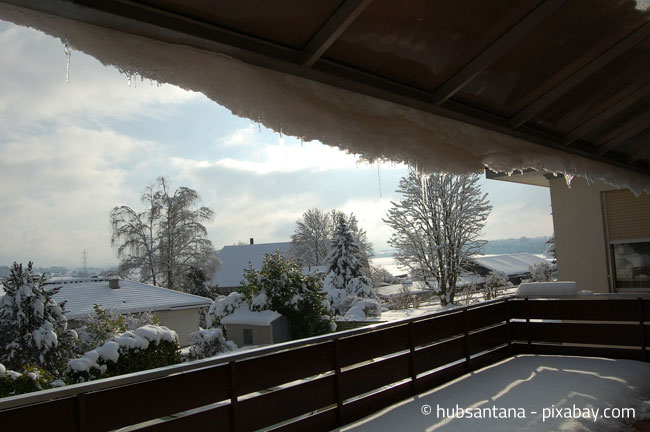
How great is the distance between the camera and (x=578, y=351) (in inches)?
219

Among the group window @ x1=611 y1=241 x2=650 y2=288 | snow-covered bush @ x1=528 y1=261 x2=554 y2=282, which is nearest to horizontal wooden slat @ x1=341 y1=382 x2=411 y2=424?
window @ x1=611 y1=241 x2=650 y2=288

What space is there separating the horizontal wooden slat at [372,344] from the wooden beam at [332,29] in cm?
237

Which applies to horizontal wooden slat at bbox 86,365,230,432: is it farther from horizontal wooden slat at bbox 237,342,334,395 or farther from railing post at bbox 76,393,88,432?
horizontal wooden slat at bbox 237,342,334,395

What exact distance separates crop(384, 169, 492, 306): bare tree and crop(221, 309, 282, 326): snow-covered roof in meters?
10.2

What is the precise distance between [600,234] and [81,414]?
30.3 ft

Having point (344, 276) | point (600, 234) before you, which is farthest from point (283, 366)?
point (344, 276)

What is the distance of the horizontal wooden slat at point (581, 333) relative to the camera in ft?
17.1

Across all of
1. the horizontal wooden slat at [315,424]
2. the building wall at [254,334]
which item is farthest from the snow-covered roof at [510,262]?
the horizontal wooden slat at [315,424]

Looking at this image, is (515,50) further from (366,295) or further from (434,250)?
(366,295)

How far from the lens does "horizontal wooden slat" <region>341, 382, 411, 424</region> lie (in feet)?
12.0

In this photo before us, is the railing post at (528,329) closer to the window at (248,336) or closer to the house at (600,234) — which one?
the house at (600,234)

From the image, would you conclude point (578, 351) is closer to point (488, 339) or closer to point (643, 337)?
point (643, 337)

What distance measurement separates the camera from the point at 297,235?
112 feet

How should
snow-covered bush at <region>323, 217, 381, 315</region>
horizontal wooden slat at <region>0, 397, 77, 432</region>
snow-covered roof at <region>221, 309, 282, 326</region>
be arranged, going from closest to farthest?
horizontal wooden slat at <region>0, 397, 77, 432</region>
snow-covered roof at <region>221, 309, 282, 326</region>
snow-covered bush at <region>323, 217, 381, 315</region>
